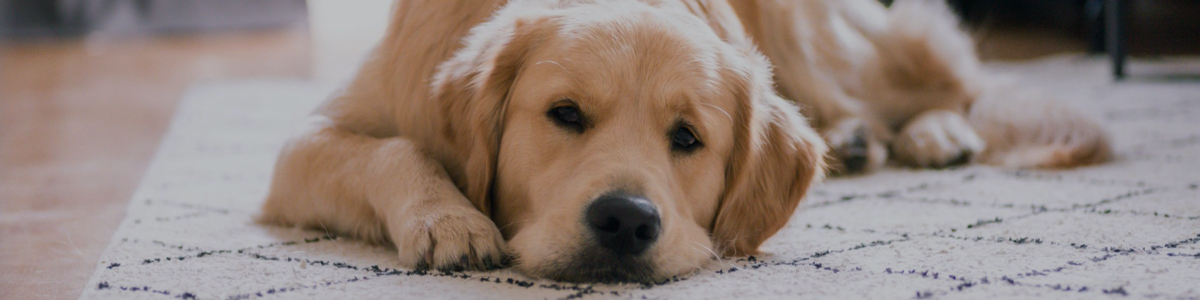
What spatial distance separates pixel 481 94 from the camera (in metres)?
1.67

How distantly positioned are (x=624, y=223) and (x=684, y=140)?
0.89 ft

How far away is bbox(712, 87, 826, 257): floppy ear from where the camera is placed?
1.72 m

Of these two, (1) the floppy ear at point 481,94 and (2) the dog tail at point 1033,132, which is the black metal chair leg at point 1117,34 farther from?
(1) the floppy ear at point 481,94

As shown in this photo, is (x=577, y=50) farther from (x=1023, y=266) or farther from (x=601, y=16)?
(x=1023, y=266)

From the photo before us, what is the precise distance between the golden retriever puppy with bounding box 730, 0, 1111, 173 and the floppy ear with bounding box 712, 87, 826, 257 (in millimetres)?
648

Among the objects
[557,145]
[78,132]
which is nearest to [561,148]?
[557,145]

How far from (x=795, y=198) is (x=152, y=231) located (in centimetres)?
114

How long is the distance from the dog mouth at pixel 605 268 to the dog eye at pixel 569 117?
0.78 ft

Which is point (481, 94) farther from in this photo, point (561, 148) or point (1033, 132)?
point (1033, 132)

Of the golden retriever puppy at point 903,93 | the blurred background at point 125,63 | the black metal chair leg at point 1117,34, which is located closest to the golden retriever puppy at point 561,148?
the blurred background at point 125,63

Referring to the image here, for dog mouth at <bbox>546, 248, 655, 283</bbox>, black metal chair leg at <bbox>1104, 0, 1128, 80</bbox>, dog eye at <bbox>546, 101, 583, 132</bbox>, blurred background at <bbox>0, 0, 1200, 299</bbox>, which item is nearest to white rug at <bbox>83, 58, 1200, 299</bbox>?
dog mouth at <bbox>546, 248, 655, 283</bbox>

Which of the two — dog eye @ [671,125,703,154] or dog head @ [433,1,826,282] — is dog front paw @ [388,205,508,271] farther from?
dog eye @ [671,125,703,154]

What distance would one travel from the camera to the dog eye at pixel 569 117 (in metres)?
1.58

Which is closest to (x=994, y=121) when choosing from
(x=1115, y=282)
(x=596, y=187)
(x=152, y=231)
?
(x=1115, y=282)
